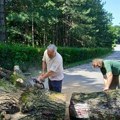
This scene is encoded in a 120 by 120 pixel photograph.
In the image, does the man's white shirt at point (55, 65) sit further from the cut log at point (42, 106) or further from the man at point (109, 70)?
the cut log at point (42, 106)

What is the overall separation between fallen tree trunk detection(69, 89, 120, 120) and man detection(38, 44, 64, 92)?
69 centimetres

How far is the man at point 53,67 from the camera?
23.1ft

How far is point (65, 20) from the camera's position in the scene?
2077 inches

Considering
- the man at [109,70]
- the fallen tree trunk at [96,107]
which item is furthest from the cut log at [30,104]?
the man at [109,70]

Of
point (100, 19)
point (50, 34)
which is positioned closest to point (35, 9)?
point (50, 34)

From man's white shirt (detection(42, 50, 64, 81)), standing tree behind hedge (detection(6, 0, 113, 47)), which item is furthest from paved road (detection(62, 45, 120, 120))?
standing tree behind hedge (detection(6, 0, 113, 47))

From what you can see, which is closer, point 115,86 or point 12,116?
point 12,116

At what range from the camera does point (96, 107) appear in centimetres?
657

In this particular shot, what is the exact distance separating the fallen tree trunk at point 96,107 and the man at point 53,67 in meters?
0.69

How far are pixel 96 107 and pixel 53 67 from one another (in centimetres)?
119

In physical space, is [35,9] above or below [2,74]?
above

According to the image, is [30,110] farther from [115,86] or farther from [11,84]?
[115,86]

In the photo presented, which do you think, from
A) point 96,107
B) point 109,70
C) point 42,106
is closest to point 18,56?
point 109,70

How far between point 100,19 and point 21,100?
66.1 meters
